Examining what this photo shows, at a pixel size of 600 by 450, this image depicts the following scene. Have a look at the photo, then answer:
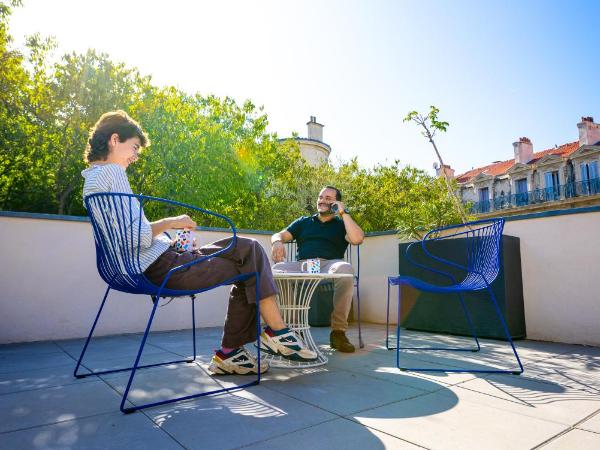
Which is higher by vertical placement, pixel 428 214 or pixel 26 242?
pixel 428 214

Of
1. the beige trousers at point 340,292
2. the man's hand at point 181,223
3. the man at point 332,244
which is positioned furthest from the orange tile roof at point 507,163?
the man's hand at point 181,223

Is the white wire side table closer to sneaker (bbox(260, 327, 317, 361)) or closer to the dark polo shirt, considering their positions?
sneaker (bbox(260, 327, 317, 361))

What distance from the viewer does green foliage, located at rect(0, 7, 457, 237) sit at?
37.5 feet

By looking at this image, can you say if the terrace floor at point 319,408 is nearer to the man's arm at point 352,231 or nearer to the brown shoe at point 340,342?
the brown shoe at point 340,342

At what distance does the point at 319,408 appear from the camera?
160 cm

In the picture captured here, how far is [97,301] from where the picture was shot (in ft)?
12.6

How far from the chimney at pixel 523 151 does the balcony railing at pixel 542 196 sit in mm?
2685

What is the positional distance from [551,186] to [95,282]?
82.3 feet

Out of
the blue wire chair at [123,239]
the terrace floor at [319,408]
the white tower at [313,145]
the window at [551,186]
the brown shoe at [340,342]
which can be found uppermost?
the white tower at [313,145]

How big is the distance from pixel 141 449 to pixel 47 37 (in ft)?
46.8

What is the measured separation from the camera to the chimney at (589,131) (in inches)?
851

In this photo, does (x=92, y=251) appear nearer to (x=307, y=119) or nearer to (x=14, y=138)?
(x=14, y=138)

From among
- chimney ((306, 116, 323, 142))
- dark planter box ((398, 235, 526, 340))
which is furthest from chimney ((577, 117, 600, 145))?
dark planter box ((398, 235, 526, 340))

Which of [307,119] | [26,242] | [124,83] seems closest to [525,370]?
[26,242]
